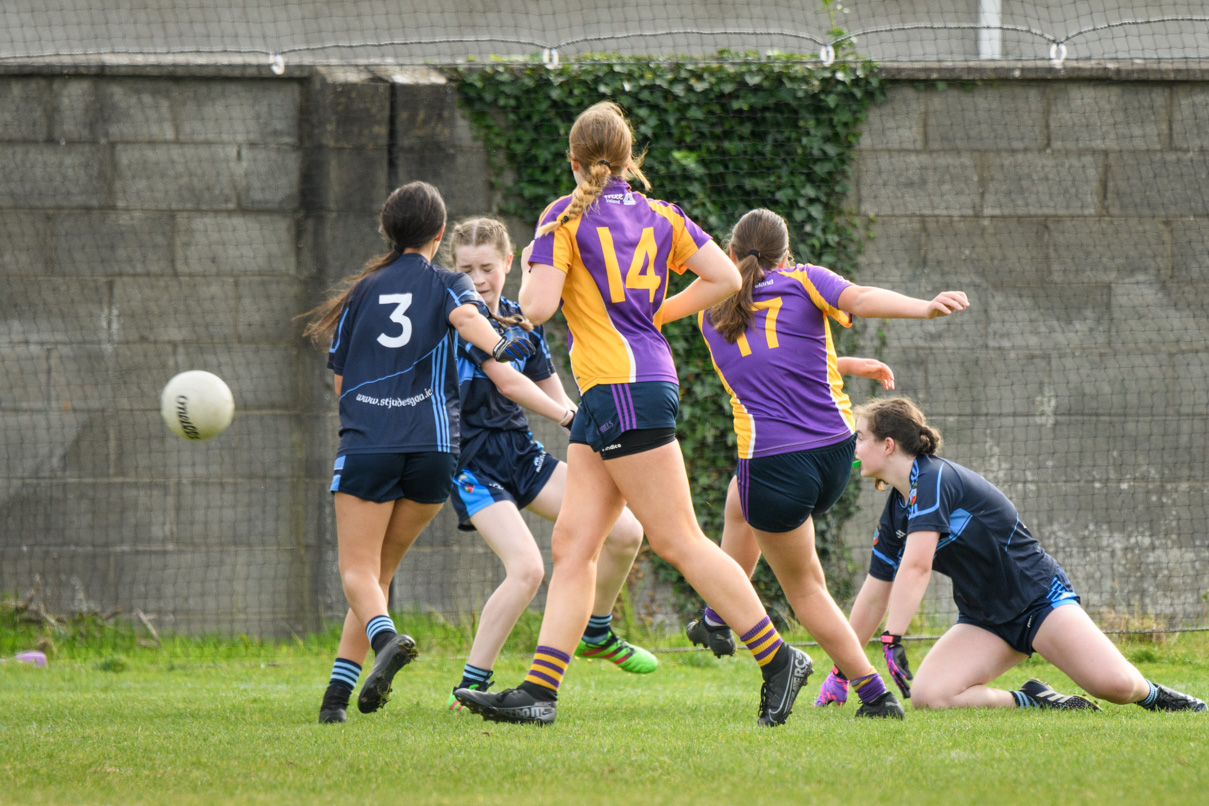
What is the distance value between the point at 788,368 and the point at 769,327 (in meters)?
0.17

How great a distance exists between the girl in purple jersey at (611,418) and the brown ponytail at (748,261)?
61cm

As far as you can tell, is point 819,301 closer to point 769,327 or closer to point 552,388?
point 769,327

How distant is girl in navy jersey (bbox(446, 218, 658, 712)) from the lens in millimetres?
4434

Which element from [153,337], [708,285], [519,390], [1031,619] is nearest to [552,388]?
[519,390]

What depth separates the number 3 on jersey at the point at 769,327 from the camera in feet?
Answer: 14.0

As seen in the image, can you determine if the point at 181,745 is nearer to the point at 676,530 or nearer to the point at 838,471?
the point at 676,530

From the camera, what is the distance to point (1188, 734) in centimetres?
338

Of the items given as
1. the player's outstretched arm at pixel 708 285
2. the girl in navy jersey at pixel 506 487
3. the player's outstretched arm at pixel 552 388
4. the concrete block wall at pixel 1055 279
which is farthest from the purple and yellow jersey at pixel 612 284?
the concrete block wall at pixel 1055 279

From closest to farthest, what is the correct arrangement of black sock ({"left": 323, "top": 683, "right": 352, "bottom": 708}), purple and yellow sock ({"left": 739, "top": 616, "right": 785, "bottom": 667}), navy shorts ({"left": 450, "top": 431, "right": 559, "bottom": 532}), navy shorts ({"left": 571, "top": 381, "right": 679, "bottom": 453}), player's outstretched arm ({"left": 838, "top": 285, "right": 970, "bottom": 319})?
navy shorts ({"left": 571, "top": 381, "right": 679, "bottom": 453}) < purple and yellow sock ({"left": 739, "top": 616, "right": 785, "bottom": 667}) < player's outstretched arm ({"left": 838, "top": 285, "right": 970, "bottom": 319}) < black sock ({"left": 323, "top": 683, "right": 352, "bottom": 708}) < navy shorts ({"left": 450, "top": 431, "right": 559, "bottom": 532})

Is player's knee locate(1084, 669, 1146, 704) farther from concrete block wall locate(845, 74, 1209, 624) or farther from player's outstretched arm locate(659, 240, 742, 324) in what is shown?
concrete block wall locate(845, 74, 1209, 624)

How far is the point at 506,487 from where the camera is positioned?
4672 mm

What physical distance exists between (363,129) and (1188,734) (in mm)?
5569

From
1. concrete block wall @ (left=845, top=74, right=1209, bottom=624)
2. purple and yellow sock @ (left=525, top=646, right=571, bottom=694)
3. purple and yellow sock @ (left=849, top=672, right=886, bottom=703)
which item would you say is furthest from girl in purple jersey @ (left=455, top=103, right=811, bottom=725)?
concrete block wall @ (left=845, top=74, right=1209, bottom=624)

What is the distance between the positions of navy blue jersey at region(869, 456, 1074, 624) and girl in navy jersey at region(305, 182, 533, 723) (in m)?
1.77
